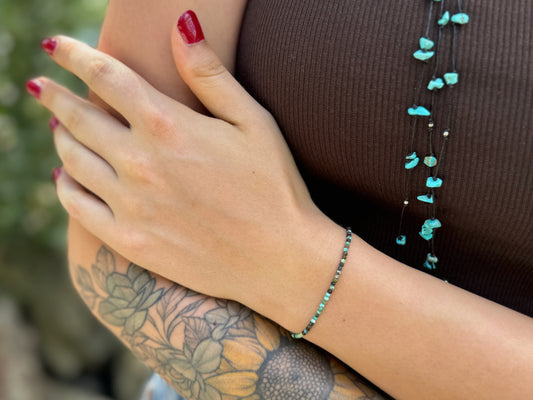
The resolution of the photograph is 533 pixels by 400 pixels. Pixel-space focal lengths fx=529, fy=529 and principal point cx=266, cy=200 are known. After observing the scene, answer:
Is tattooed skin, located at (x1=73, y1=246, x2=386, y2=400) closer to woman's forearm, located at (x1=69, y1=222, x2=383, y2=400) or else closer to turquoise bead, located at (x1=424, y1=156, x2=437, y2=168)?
woman's forearm, located at (x1=69, y1=222, x2=383, y2=400)

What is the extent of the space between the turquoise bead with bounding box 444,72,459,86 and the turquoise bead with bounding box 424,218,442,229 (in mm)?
214

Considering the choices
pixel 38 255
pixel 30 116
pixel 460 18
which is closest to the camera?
pixel 460 18

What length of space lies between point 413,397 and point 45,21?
222cm

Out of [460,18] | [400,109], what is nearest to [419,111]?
[400,109]

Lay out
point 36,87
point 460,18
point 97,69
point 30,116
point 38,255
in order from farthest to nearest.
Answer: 1. point 38,255
2. point 30,116
3. point 36,87
4. point 97,69
5. point 460,18

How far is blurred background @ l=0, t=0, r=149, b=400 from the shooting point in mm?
2336

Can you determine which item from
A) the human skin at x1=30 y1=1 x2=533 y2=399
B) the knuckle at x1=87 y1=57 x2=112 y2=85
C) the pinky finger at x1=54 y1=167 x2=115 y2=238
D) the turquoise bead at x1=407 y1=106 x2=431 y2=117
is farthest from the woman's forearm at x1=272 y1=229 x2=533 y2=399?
the knuckle at x1=87 y1=57 x2=112 y2=85

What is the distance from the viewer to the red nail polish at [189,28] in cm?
80

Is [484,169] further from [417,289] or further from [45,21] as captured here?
[45,21]

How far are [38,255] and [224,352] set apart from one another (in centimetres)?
220

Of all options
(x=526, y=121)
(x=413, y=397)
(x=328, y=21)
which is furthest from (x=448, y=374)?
(x=328, y=21)

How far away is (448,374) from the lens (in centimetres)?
79

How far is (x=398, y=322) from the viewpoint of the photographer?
80 cm

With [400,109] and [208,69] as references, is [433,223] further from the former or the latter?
[208,69]
